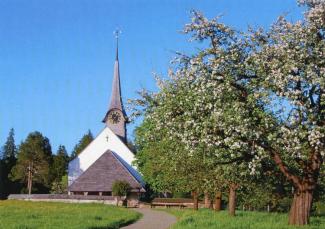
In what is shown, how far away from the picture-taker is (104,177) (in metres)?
82.3

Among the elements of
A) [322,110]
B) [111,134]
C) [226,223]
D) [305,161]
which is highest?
[111,134]

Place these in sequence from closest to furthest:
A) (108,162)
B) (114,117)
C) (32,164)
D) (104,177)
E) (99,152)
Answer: (104,177), (108,162), (32,164), (99,152), (114,117)

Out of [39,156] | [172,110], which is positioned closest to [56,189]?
[39,156]

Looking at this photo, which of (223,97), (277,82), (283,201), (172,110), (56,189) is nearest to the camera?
(277,82)

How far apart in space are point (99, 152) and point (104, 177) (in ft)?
44.0

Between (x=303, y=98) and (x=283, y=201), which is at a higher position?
(x=303, y=98)

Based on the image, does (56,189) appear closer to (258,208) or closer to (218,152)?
(258,208)

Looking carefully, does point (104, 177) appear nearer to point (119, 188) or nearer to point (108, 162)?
point (108, 162)

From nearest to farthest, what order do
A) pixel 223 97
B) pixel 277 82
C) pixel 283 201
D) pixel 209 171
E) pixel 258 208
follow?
pixel 277 82, pixel 223 97, pixel 209 171, pixel 283 201, pixel 258 208

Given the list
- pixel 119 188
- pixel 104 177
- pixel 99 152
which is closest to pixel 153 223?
pixel 119 188

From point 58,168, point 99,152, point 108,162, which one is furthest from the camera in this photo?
point 58,168

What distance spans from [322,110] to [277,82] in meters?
2.07

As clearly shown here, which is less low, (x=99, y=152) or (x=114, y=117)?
(x=114, y=117)

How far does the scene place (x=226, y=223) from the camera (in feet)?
80.2
